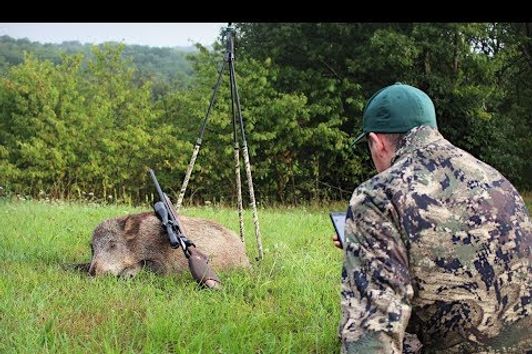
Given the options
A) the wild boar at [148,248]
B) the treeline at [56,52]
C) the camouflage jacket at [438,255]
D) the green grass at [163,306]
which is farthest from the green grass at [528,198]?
the camouflage jacket at [438,255]

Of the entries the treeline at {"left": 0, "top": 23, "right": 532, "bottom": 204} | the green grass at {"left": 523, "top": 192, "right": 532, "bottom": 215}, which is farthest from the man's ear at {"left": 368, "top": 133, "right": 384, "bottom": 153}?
the green grass at {"left": 523, "top": 192, "right": 532, "bottom": 215}

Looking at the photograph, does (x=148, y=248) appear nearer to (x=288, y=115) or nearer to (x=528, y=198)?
(x=288, y=115)

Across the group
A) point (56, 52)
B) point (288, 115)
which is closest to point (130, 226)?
point (288, 115)

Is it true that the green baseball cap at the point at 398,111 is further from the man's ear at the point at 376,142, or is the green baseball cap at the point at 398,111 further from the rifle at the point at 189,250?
the rifle at the point at 189,250

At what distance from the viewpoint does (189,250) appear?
5660 millimetres

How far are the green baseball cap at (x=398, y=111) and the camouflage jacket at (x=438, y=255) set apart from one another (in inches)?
1.8

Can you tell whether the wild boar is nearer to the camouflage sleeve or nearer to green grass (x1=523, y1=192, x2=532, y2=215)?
the camouflage sleeve

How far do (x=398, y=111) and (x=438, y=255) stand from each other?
21.6 inches

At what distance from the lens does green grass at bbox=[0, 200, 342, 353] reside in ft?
13.4

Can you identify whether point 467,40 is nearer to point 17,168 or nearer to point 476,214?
point 17,168

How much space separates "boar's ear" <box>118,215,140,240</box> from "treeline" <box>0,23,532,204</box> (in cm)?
1482
